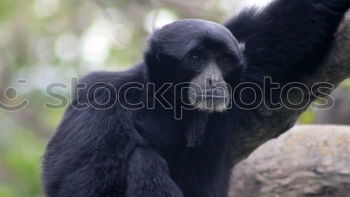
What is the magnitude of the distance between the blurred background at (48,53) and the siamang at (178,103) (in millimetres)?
5139

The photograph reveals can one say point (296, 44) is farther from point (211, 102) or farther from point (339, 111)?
point (339, 111)

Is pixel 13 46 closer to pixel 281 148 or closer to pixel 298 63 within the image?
pixel 281 148

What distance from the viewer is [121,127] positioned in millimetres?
6352

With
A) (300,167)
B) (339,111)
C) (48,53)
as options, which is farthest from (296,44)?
(48,53)

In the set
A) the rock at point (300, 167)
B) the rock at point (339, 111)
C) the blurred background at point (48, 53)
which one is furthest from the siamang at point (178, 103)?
the rock at point (339, 111)

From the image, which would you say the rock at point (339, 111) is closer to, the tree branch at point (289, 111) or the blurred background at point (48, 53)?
the blurred background at point (48, 53)

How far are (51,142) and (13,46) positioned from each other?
9.62 meters

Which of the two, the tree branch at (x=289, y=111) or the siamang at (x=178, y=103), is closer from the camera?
the siamang at (x=178, y=103)

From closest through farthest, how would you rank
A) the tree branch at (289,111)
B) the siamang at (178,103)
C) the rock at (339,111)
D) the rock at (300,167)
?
1. the siamang at (178,103)
2. the tree branch at (289,111)
3. the rock at (300,167)
4. the rock at (339,111)

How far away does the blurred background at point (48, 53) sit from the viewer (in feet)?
44.0

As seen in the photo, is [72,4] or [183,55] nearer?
[183,55]

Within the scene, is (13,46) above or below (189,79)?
below

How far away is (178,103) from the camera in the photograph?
263 inches

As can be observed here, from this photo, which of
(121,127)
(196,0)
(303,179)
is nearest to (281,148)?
(303,179)
